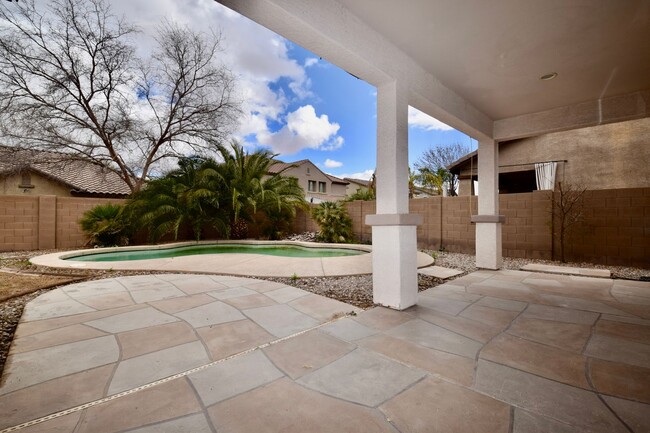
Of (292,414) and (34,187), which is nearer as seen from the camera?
Answer: (292,414)

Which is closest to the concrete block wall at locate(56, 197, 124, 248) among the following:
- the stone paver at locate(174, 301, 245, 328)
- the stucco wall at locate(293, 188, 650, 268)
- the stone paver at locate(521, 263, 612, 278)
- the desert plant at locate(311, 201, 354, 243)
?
the desert plant at locate(311, 201, 354, 243)

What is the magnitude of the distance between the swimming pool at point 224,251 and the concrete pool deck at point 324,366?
4.44m

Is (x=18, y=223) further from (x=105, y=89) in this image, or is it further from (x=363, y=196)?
(x=363, y=196)

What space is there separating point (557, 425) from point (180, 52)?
1402cm

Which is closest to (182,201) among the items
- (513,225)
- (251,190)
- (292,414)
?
(251,190)

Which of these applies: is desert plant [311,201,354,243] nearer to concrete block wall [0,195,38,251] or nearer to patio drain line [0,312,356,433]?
patio drain line [0,312,356,433]

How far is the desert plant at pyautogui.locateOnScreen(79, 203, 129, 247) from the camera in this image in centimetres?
784

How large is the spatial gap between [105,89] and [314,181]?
20354 millimetres

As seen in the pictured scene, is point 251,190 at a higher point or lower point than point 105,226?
higher

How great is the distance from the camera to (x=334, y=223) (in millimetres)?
9523

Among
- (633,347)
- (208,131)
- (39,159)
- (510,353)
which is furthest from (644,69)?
(39,159)

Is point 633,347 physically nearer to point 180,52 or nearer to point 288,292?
point 288,292

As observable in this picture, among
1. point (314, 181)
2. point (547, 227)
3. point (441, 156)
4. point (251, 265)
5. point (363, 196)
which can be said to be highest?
point (441, 156)

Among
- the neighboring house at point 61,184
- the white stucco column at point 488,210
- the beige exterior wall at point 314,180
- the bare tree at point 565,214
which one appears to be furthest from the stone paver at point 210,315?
the beige exterior wall at point 314,180
